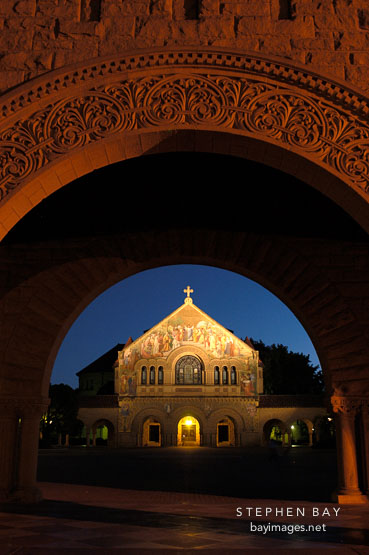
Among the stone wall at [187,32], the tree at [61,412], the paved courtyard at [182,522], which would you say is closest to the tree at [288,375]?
the tree at [61,412]

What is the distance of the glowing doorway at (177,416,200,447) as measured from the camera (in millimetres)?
42656

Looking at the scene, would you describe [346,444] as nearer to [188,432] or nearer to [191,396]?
[191,396]

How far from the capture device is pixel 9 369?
8023mm

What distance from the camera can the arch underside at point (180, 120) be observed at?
4363mm

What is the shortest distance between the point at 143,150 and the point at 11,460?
5.45m

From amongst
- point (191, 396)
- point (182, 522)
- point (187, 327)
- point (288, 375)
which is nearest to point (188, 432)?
point (191, 396)

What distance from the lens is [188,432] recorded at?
143 feet

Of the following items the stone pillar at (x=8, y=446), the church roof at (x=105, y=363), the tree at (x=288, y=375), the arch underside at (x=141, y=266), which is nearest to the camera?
the stone pillar at (x=8, y=446)

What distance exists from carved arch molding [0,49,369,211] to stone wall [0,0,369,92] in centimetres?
15

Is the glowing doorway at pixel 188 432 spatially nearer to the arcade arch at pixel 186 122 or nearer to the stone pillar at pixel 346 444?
the stone pillar at pixel 346 444

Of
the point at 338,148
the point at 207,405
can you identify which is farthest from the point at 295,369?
the point at 338,148

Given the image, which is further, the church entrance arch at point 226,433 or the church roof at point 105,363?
the church roof at point 105,363

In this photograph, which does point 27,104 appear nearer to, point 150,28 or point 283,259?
point 150,28

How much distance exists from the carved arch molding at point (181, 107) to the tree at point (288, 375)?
50223 millimetres
